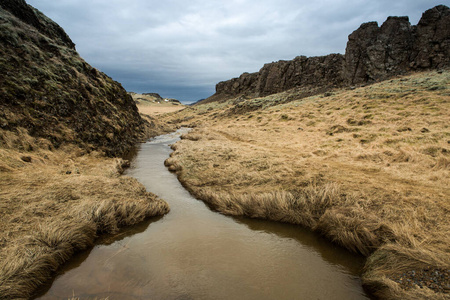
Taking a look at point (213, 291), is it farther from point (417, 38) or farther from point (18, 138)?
point (417, 38)

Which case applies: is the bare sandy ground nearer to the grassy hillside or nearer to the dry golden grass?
the grassy hillside

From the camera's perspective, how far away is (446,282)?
3.89 metres

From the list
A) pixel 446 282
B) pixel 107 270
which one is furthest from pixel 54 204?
pixel 446 282

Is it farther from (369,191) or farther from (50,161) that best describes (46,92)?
(369,191)

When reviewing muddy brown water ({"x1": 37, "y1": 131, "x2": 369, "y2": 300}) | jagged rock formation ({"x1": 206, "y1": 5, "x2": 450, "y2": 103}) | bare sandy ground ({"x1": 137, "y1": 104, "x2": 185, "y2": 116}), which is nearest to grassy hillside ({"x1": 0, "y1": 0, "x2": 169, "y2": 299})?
muddy brown water ({"x1": 37, "y1": 131, "x2": 369, "y2": 300})

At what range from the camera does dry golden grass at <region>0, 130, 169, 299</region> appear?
4465 mm

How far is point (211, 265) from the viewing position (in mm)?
5324

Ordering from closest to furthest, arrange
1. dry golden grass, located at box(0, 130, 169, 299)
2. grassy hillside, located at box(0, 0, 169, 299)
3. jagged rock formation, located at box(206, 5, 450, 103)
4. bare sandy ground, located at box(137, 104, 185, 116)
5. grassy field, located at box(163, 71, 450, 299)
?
dry golden grass, located at box(0, 130, 169, 299), grassy field, located at box(163, 71, 450, 299), grassy hillside, located at box(0, 0, 169, 299), jagged rock formation, located at box(206, 5, 450, 103), bare sandy ground, located at box(137, 104, 185, 116)

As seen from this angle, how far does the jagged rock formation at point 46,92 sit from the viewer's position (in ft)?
39.5

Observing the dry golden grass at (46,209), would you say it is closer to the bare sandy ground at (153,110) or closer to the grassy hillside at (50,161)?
the grassy hillside at (50,161)

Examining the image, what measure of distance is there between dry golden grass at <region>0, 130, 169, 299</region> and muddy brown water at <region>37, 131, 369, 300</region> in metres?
0.45

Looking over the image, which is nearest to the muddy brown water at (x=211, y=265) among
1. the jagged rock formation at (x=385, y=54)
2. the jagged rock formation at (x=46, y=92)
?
the jagged rock formation at (x=46, y=92)

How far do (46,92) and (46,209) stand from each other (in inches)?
447

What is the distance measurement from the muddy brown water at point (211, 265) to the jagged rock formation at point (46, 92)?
31.9 ft
